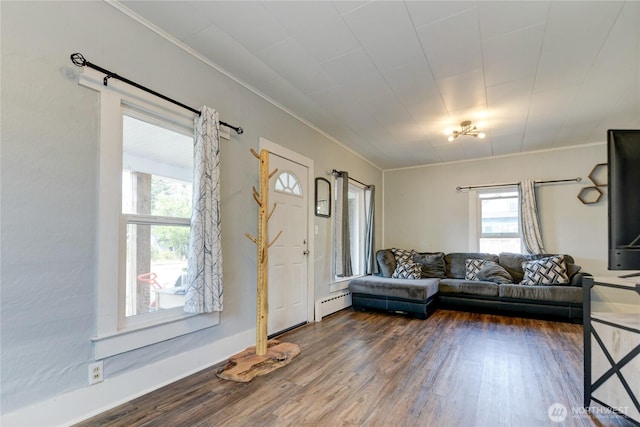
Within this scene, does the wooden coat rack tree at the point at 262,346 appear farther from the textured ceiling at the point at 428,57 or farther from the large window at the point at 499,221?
the large window at the point at 499,221

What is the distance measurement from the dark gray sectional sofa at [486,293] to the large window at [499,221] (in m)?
0.35

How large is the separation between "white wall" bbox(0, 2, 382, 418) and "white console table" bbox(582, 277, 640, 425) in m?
2.78

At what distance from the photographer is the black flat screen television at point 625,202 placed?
1531 mm

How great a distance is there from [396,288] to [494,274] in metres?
1.68

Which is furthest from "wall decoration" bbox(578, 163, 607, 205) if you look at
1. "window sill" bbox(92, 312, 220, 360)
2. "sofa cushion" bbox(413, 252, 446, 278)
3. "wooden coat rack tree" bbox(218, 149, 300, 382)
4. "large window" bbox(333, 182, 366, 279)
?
"window sill" bbox(92, 312, 220, 360)

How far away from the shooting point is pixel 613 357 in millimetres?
1654

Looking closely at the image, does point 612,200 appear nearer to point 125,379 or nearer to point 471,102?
point 471,102

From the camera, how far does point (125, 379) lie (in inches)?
74.7

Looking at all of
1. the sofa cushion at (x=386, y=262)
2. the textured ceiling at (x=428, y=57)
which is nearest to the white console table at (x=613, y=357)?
the textured ceiling at (x=428, y=57)

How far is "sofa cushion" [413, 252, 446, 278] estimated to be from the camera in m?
5.22

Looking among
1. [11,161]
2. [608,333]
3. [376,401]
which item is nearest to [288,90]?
[11,161]

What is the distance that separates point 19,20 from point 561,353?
15.3ft

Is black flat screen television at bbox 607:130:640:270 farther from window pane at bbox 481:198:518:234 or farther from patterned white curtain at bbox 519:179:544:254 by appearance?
window pane at bbox 481:198:518:234

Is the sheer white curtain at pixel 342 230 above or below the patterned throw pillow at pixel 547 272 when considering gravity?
above
